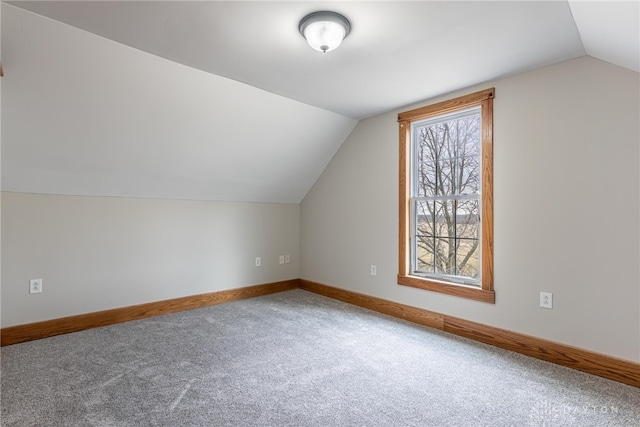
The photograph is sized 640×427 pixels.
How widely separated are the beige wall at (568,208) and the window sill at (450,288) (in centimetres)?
5

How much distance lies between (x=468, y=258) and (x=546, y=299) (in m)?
0.68

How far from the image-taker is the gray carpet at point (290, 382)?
5.64 feet

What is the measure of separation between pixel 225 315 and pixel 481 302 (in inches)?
96.2

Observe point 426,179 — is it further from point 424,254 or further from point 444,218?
point 424,254

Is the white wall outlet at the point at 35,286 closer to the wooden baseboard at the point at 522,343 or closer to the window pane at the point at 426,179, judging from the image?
the wooden baseboard at the point at 522,343

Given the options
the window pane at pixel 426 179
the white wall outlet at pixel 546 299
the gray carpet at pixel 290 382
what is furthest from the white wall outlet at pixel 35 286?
the white wall outlet at pixel 546 299

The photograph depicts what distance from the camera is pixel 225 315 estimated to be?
3426 millimetres

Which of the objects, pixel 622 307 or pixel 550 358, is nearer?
pixel 622 307

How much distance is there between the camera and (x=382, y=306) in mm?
3562

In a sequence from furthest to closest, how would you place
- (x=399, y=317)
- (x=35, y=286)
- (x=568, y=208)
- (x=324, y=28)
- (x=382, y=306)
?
(x=382, y=306), (x=399, y=317), (x=35, y=286), (x=568, y=208), (x=324, y=28)

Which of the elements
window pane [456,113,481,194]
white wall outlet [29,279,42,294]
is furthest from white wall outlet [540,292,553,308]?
white wall outlet [29,279,42,294]

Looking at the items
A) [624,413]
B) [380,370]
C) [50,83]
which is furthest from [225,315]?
[624,413]

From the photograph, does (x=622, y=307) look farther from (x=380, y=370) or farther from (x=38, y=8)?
(x=38, y=8)

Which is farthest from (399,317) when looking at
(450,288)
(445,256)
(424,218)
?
(424,218)
